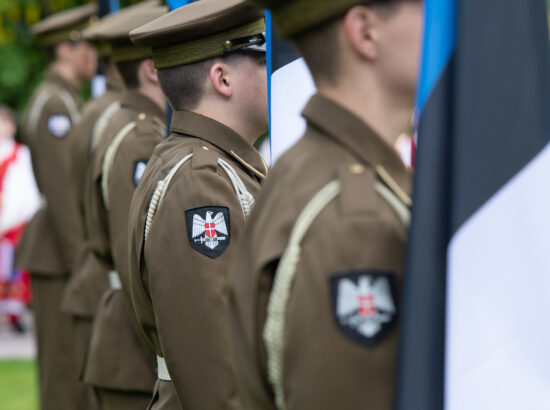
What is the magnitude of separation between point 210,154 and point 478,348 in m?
1.38

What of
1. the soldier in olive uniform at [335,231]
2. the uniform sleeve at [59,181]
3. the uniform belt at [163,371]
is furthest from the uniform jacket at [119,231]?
the uniform sleeve at [59,181]

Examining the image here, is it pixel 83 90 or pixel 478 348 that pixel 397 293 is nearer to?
pixel 478 348

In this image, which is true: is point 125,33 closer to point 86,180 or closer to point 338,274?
point 86,180

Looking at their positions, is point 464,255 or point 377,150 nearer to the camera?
point 464,255

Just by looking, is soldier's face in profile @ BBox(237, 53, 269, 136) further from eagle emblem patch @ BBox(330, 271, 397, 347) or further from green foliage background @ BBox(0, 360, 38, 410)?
green foliage background @ BBox(0, 360, 38, 410)

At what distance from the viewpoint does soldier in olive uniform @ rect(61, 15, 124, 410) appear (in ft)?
15.4

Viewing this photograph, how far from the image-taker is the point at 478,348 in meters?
1.60

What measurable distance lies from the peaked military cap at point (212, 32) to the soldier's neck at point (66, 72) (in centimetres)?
382

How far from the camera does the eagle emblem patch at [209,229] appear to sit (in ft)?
8.78

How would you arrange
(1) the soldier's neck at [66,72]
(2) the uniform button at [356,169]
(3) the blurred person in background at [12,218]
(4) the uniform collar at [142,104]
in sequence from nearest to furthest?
(2) the uniform button at [356,169] < (4) the uniform collar at [142,104] < (1) the soldier's neck at [66,72] < (3) the blurred person in background at [12,218]

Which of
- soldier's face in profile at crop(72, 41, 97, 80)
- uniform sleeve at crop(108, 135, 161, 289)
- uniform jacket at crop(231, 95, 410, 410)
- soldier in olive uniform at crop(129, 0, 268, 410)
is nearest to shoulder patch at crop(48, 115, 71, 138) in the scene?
soldier's face in profile at crop(72, 41, 97, 80)

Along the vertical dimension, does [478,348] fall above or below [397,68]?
below

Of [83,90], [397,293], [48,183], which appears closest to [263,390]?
[397,293]

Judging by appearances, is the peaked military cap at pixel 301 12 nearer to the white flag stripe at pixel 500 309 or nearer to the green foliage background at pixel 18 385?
the white flag stripe at pixel 500 309
